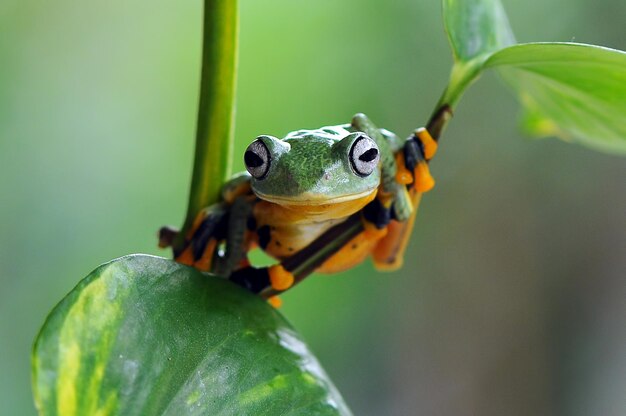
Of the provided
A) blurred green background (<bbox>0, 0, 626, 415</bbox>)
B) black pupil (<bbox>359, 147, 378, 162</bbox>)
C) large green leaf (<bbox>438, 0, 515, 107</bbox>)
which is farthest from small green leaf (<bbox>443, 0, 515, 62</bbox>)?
blurred green background (<bbox>0, 0, 626, 415</bbox>)

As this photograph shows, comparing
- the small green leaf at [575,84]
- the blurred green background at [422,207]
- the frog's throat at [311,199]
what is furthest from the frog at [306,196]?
the blurred green background at [422,207]

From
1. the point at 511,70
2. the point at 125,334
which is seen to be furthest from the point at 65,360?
the point at 511,70

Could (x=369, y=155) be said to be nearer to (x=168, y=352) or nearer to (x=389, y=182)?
(x=389, y=182)

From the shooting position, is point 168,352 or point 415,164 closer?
point 168,352

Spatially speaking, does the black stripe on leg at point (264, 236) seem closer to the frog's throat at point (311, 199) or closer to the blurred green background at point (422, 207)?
the frog's throat at point (311, 199)

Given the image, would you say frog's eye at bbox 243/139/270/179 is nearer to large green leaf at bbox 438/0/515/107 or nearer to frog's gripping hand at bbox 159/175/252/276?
frog's gripping hand at bbox 159/175/252/276

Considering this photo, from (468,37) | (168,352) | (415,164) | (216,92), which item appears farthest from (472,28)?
(168,352)
